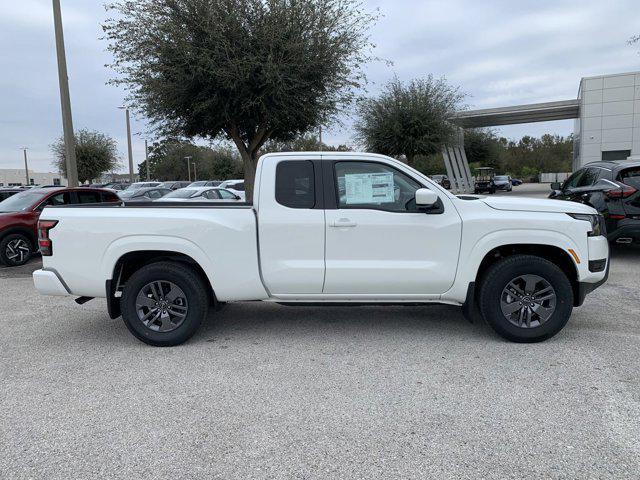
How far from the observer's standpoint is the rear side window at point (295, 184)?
4824mm

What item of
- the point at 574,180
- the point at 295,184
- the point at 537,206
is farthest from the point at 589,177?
the point at 295,184

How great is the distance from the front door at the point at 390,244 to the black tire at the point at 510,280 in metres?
0.39

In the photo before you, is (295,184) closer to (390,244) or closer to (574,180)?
(390,244)

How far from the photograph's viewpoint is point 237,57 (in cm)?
1070

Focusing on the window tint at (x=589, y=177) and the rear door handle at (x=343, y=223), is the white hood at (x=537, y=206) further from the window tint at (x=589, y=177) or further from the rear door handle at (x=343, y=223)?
the window tint at (x=589, y=177)

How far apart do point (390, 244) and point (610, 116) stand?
115 feet

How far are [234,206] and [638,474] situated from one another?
3.84m

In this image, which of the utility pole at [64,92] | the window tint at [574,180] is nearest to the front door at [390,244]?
the window tint at [574,180]

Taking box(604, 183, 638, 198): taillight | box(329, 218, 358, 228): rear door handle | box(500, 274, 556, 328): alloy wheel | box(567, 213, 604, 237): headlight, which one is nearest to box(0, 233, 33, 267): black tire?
box(329, 218, 358, 228): rear door handle

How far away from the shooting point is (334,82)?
40.1 feet

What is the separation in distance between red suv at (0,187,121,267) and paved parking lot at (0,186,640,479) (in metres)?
4.85

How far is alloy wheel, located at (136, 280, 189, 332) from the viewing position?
484cm

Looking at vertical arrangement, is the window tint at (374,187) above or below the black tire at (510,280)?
above

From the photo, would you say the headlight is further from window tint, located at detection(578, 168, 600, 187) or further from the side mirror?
window tint, located at detection(578, 168, 600, 187)
